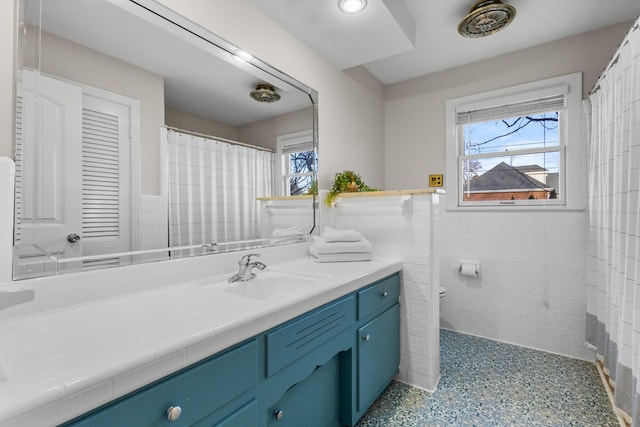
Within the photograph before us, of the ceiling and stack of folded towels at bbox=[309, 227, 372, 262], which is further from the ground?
the ceiling

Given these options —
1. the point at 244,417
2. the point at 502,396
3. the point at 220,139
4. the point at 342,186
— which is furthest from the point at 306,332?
the point at 502,396

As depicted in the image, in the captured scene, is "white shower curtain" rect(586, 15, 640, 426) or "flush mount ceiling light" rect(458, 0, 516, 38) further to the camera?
"flush mount ceiling light" rect(458, 0, 516, 38)

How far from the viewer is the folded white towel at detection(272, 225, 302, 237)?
2028 mm

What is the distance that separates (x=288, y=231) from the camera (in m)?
2.11

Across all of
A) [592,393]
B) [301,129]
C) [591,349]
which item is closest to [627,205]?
[592,393]

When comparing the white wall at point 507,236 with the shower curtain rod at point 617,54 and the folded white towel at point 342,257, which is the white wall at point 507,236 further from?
the folded white towel at point 342,257

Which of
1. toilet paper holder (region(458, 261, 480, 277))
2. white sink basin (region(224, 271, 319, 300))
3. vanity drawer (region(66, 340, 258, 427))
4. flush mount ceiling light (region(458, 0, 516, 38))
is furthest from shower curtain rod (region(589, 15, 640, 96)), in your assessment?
vanity drawer (region(66, 340, 258, 427))

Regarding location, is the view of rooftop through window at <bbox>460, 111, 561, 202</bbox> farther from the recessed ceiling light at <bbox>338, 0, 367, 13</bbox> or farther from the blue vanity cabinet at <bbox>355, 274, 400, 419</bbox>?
the recessed ceiling light at <bbox>338, 0, 367, 13</bbox>

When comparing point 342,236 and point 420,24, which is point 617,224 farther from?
point 420,24

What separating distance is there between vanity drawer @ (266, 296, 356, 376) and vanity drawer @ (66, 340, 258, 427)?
0.28 feet

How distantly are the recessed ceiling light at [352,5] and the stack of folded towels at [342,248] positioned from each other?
1309mm

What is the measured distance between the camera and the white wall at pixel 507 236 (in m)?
2.41

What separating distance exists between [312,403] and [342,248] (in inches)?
34.0

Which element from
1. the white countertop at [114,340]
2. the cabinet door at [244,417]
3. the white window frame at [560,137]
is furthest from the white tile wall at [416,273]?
the cabinet door at [244,417]
